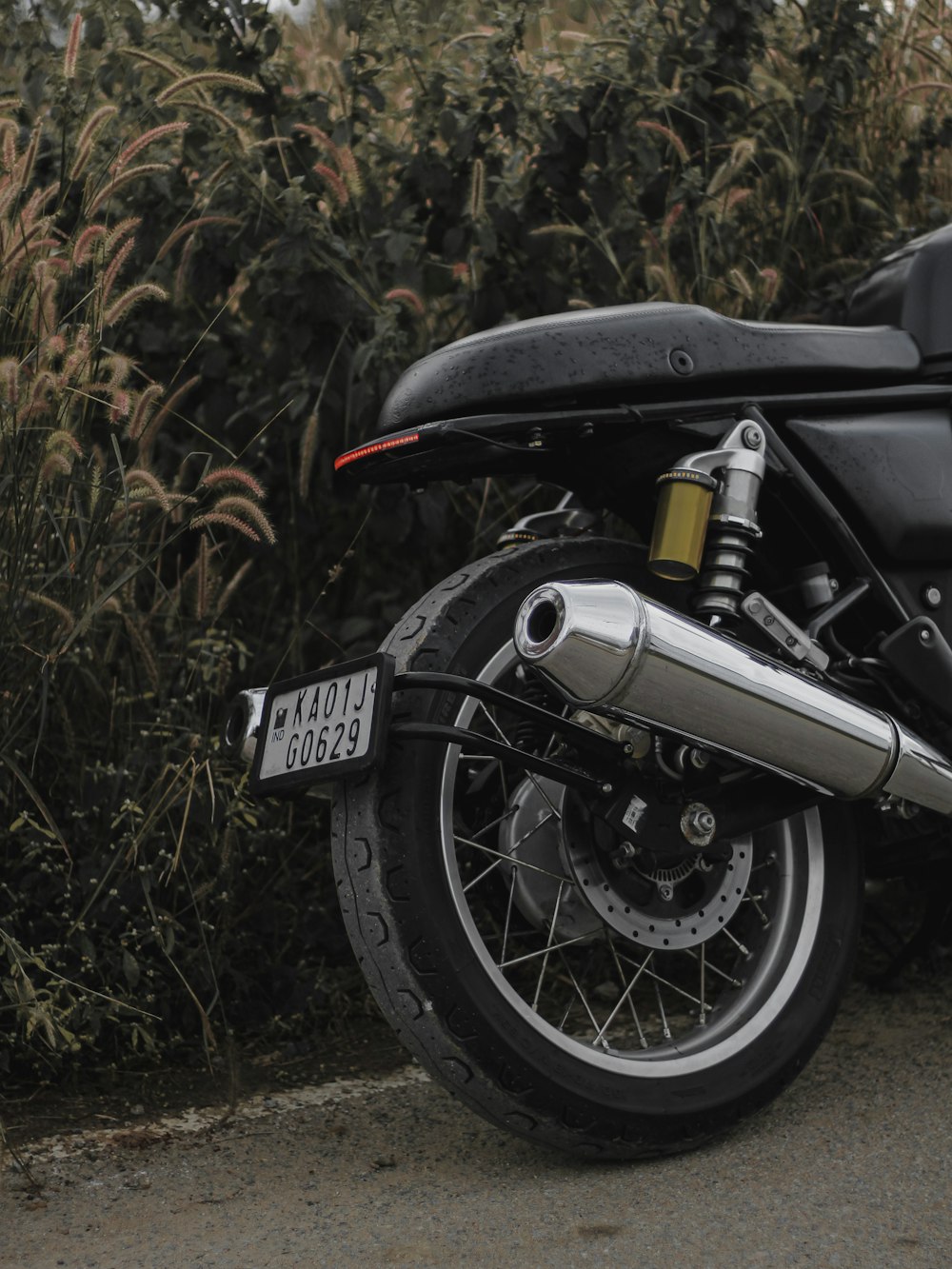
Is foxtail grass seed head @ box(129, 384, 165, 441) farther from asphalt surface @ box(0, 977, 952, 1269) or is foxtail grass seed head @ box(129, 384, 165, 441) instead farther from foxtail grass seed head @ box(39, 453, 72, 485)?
asphalt surface @ box(0, 977, 952, 1269)

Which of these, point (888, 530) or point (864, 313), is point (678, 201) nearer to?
point (864, 313)

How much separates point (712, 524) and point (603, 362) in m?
0.30

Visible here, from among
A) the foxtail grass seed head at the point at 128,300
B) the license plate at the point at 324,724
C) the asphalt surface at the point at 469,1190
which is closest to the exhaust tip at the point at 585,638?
the license plate at the point at 324,724

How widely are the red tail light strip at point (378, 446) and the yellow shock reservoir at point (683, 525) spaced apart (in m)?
0.40

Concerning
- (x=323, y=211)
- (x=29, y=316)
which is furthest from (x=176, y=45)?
(x=29, y=316)

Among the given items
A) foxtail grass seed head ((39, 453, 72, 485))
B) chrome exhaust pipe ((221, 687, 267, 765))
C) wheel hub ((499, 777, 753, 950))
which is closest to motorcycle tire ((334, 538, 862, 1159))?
wheel hub ((499, 777, 753, 950))

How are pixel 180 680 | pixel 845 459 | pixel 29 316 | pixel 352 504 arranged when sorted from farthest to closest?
pixel 352 504
pixel 180 680
pixel 29 316
pixel 845 459

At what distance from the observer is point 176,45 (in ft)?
11.5

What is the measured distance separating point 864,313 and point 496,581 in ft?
3.49

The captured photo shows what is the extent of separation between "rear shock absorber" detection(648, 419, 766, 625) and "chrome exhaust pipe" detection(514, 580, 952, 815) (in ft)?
0.58

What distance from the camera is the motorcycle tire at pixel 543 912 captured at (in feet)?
6.81

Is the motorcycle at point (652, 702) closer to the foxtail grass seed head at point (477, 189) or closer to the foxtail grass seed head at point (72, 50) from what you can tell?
the foxtail grass seed head at point (477, 189)

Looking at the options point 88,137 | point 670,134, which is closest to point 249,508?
point 88,137

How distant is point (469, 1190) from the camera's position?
211cm
